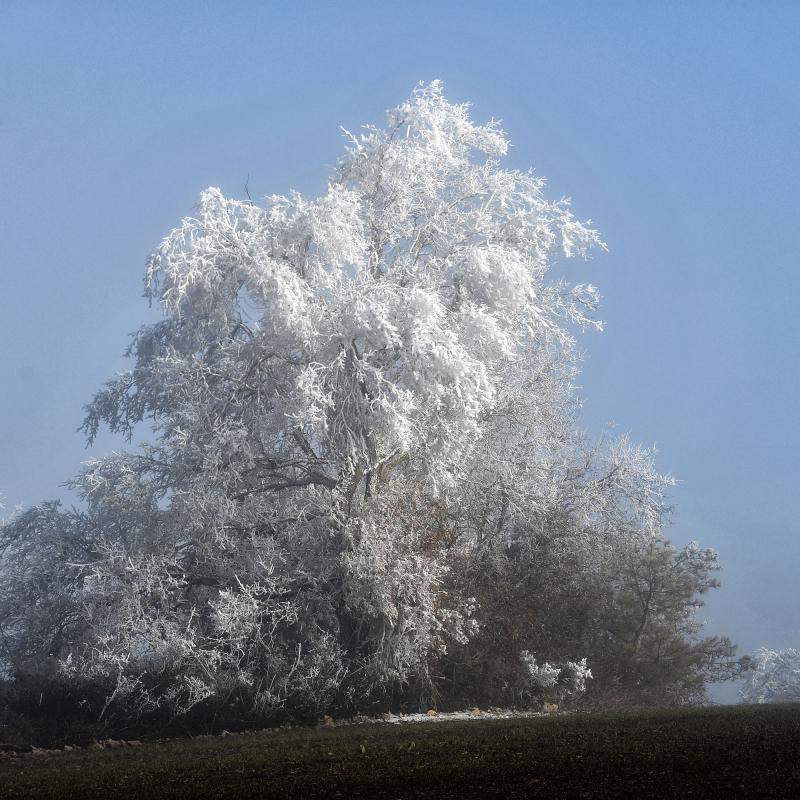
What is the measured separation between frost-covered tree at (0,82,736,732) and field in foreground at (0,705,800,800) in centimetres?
372

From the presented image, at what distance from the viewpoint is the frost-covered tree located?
15.1 meters

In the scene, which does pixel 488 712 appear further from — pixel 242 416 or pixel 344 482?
pixel 242 416

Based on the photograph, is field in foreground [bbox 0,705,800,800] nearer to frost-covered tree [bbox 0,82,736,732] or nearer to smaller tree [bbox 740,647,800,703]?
frost-covered tree [bbox 0,82,736,732]

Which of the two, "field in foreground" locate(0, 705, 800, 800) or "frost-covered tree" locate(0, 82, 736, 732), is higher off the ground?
"frost-covered tree" locate(0, 82, 736, 732)

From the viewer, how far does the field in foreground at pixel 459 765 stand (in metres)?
6.95

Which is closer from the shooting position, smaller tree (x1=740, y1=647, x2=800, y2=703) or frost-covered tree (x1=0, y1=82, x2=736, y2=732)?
frost-covered tree (x1=0, y1=82, x2=736, y2=732)

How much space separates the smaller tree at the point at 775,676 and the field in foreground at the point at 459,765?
723 inches

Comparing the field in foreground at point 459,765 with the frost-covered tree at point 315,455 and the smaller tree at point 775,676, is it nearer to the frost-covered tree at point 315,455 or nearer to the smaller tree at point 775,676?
the frost-covered tree at point 315,455

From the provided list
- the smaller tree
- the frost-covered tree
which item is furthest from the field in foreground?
the smaller tree

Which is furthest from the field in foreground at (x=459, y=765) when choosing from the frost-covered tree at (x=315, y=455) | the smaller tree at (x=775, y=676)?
the smaller tree at (x=775, y=676)

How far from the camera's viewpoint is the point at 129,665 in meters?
14.3

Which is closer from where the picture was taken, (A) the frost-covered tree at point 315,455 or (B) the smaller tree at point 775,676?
(A) the frost-covered tree at point 315,455

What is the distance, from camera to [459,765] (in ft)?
26.2

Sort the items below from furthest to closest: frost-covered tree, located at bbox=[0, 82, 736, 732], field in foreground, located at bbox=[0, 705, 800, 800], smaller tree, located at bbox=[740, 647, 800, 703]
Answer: smaller tree, located at bbox=[740, 647, 800, 703] → frost-covered tree, located at bbox=[0, 82, 736, 732] → field in foreground, located at bbox=[0, 705, 800, 800]
